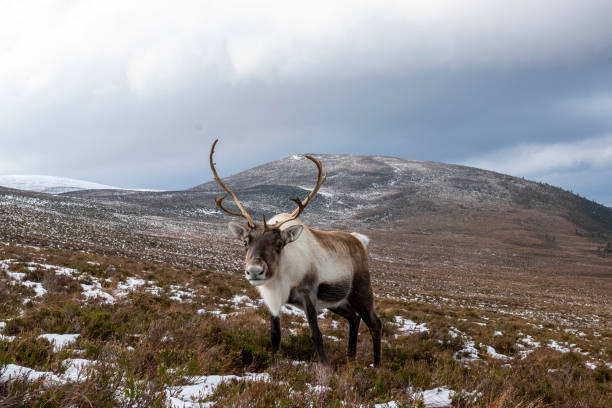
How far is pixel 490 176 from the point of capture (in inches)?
6304

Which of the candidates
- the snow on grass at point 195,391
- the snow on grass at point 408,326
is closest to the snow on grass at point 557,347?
the snow on grass at point 408,326

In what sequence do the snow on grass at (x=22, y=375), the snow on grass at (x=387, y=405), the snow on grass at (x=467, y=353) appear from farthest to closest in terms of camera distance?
the snow on grass at (x=467, y=353)
the snow on grass at (x=387, y=405)
the snow on grass at (x=22, y=375)

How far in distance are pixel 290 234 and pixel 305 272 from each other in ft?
2.05

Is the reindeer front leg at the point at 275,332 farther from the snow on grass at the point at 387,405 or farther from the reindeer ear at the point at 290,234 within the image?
the snow on grass at the point at 387,405

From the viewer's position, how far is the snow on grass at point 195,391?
3.15 m

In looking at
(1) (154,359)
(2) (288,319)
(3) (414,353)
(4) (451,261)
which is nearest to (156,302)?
(2) (288,319)

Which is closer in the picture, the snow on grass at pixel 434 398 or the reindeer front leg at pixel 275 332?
the snow on grass at pixel 434 398

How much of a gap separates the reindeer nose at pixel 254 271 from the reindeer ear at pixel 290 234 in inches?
25.7

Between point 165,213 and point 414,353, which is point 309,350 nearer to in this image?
point 414,353

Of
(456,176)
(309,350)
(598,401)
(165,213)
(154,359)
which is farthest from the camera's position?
(456,176)

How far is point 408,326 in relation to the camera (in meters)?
11.1

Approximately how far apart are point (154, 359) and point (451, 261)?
70629mm

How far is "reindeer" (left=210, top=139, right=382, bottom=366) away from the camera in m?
4.72

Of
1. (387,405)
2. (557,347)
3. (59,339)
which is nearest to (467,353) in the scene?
(557,347)
